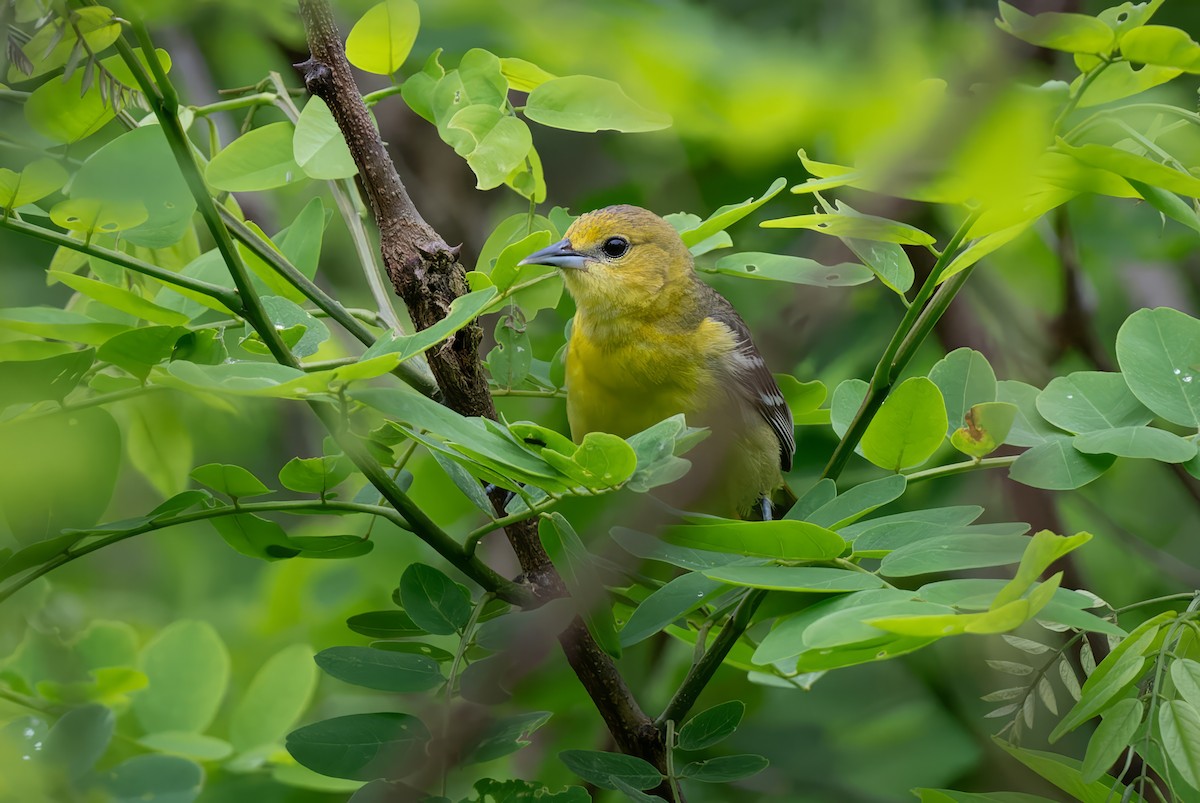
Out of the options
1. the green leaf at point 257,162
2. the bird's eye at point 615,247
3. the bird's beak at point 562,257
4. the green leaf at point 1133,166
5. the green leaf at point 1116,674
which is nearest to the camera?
the green leaf at point 1133,166

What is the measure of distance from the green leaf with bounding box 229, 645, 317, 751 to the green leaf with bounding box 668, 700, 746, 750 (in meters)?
1.04

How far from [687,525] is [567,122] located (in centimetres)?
94

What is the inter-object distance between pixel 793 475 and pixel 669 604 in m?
1.73

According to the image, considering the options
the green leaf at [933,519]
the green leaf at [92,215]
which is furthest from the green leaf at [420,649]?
the green leaf at [92,215]

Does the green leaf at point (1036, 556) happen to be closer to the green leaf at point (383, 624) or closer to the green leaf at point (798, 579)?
the green leaf at point (798, 579)

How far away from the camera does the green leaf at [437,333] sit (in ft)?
5.71

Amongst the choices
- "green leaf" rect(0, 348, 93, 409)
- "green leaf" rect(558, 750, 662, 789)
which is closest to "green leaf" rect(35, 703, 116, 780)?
"green leaf" rect(0, 348, 93, 409)

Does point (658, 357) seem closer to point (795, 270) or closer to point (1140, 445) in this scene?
point (795, 270)

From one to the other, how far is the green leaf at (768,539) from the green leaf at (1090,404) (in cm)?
75

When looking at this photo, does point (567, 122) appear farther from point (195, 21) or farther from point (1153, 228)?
point (1153, 228)

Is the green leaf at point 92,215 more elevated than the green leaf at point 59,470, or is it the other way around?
the green leaf at point 92,215

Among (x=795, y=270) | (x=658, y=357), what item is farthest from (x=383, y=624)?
(x=658, y=357)

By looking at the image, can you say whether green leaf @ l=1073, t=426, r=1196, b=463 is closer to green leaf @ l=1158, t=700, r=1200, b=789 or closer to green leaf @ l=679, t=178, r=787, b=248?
green leaf @ l=1158, t=700, r=1200, b=789

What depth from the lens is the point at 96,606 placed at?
10.4 feet
